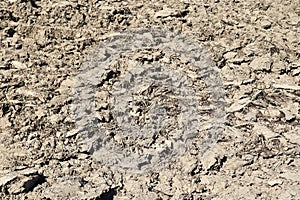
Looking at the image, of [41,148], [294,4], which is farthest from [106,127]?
[294,4]

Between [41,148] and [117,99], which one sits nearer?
[41,148]

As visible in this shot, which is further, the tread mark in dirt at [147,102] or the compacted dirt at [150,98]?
the tread mark in dirt at [147,102]

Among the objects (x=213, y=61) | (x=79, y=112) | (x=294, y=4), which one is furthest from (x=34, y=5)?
(x=294, y=4)

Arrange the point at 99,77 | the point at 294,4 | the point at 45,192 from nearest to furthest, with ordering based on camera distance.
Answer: the point at 45,192 < the point at 99,77 < the point at 294,4

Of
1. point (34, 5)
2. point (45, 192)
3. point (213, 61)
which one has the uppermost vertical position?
point (34, 5)

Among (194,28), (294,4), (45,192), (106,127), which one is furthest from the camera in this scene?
(294,4)

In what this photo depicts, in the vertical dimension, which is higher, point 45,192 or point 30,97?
point 30,97

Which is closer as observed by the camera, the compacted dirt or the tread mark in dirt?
the compacted dirt

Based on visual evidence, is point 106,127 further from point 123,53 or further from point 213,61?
point 213,61
